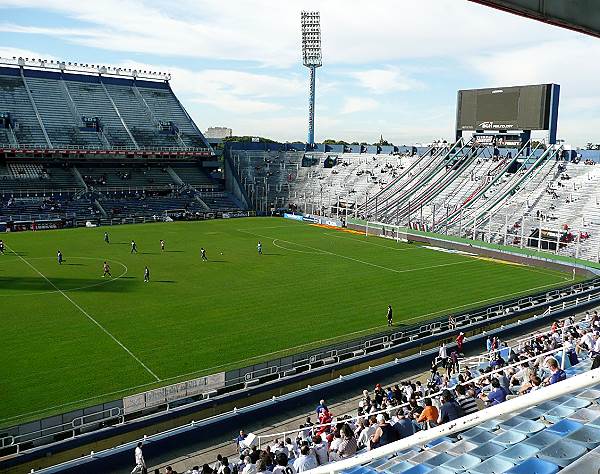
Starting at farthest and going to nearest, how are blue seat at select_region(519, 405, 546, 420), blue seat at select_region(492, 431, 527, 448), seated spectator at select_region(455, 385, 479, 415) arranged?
seated spectator at select_region(455, 385, 479, 415) < blue seat at select_region(519, 405, 546, 420) < blue seat at select_region(492, 431, 527, 448)

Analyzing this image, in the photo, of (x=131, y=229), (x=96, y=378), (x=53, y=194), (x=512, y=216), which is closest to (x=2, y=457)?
(x=96, y=378)

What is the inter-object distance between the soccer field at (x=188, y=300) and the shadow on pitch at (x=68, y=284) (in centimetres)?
10

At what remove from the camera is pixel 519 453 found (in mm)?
7973

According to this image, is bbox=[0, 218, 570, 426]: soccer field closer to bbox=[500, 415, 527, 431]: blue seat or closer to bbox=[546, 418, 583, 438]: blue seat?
bbox=[500, 415, 527, 431]: blue seat

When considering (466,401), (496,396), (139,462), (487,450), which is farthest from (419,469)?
(139,462)

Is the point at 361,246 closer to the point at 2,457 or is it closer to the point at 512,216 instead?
the point at 512,216

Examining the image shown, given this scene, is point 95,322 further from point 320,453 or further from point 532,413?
point 532,413

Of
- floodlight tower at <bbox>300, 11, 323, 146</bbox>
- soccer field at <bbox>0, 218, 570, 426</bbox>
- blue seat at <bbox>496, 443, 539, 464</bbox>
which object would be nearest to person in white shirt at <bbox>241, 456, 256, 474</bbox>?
blue seat at <bbox>496, 443, 539, 464</bbox>

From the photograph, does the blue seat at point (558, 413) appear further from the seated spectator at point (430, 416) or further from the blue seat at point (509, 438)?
the seated spectator at point (430, 416)

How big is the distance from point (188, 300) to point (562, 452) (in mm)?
24873

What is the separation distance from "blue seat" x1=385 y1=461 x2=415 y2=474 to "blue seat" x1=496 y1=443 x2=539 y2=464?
4.20 feet

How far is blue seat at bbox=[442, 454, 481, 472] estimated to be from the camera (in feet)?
25.8

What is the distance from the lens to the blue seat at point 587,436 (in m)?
7.71

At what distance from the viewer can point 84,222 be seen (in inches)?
2282
